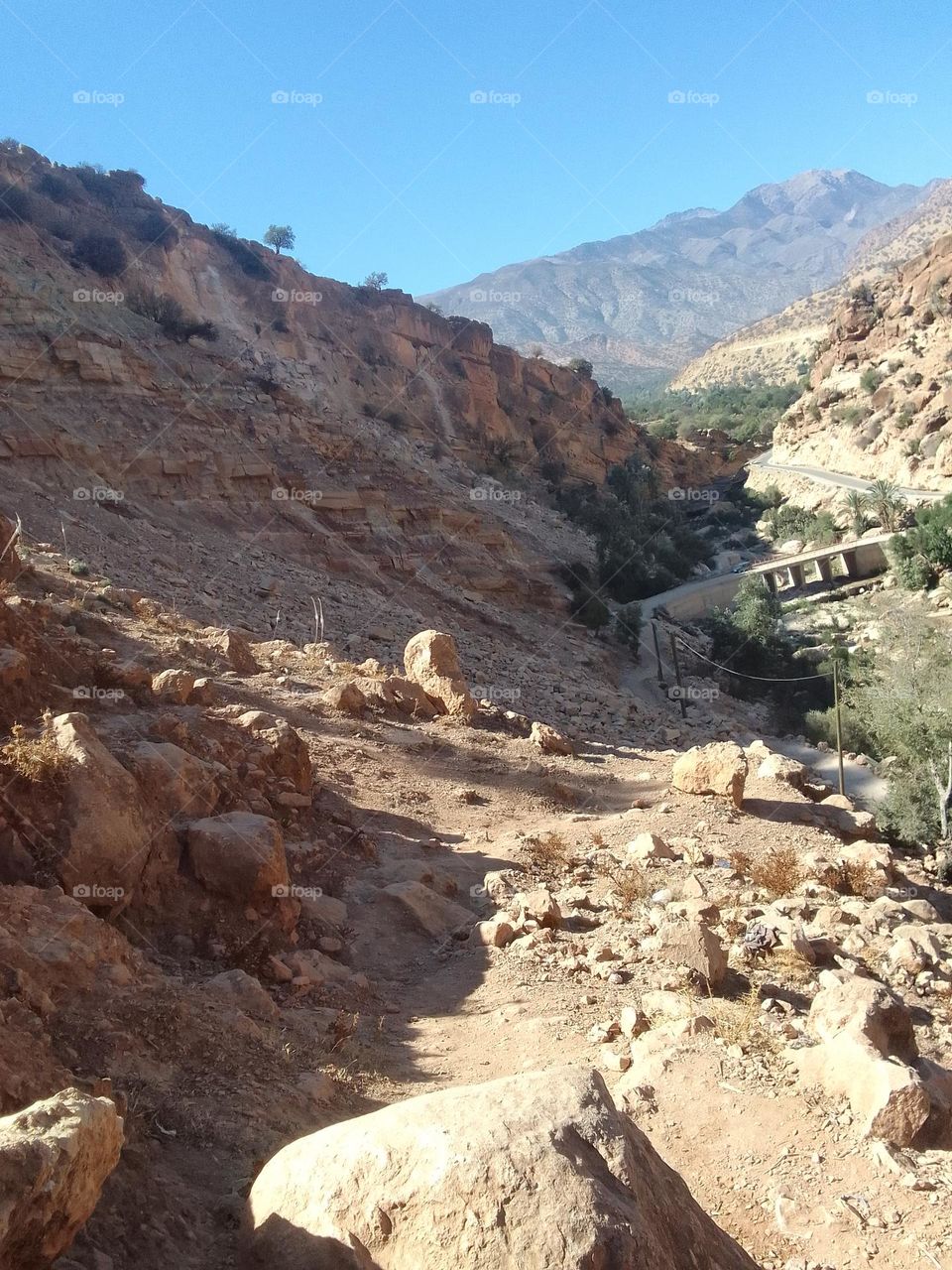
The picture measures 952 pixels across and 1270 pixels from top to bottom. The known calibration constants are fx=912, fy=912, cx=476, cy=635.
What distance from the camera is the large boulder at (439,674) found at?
1265 cm

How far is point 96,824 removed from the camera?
5.21 metres

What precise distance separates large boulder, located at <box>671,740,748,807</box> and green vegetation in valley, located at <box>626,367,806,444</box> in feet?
160

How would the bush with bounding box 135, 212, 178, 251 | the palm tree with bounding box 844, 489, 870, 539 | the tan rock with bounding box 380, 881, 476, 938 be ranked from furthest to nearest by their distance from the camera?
the palm tree with bounding box 844, 489, 870, 539 → the bush with bounding box 135, 212, 178, 251 → the tan rock with bounding box 380, 881, 476, 938

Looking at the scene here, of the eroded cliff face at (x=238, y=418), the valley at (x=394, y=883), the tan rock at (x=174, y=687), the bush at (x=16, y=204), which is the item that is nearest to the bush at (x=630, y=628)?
the valley at (x=394, y=883)

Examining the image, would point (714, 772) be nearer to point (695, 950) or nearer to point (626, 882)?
point (626, 882)

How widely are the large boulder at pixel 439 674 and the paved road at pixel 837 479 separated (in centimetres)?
3164

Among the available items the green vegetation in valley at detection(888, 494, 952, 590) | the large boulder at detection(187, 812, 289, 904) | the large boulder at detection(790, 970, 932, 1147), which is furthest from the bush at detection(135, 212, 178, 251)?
the large boulder at detection(790, 970, 932, 1147)

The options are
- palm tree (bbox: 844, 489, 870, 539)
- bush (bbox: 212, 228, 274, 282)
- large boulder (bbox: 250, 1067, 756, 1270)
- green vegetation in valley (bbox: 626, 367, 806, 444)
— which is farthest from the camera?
green vegetation in valley (bbox: 626, 367, 806, 444)

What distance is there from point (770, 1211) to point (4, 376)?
2109 centimetres

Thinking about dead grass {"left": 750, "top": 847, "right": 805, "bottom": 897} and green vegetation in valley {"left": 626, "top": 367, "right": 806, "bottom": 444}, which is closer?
dead grass {"left": 750, "top": 847, "right": 805, "bottom": 897}

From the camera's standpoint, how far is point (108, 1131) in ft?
8.04

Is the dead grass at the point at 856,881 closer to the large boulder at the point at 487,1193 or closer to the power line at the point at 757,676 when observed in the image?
the large boulder at the point at 487,1193

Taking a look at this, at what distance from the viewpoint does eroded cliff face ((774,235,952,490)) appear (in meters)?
42.3

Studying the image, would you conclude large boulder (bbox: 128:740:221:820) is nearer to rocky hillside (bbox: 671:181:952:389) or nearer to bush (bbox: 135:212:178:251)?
bush (bbox: 135:212:178:251)
